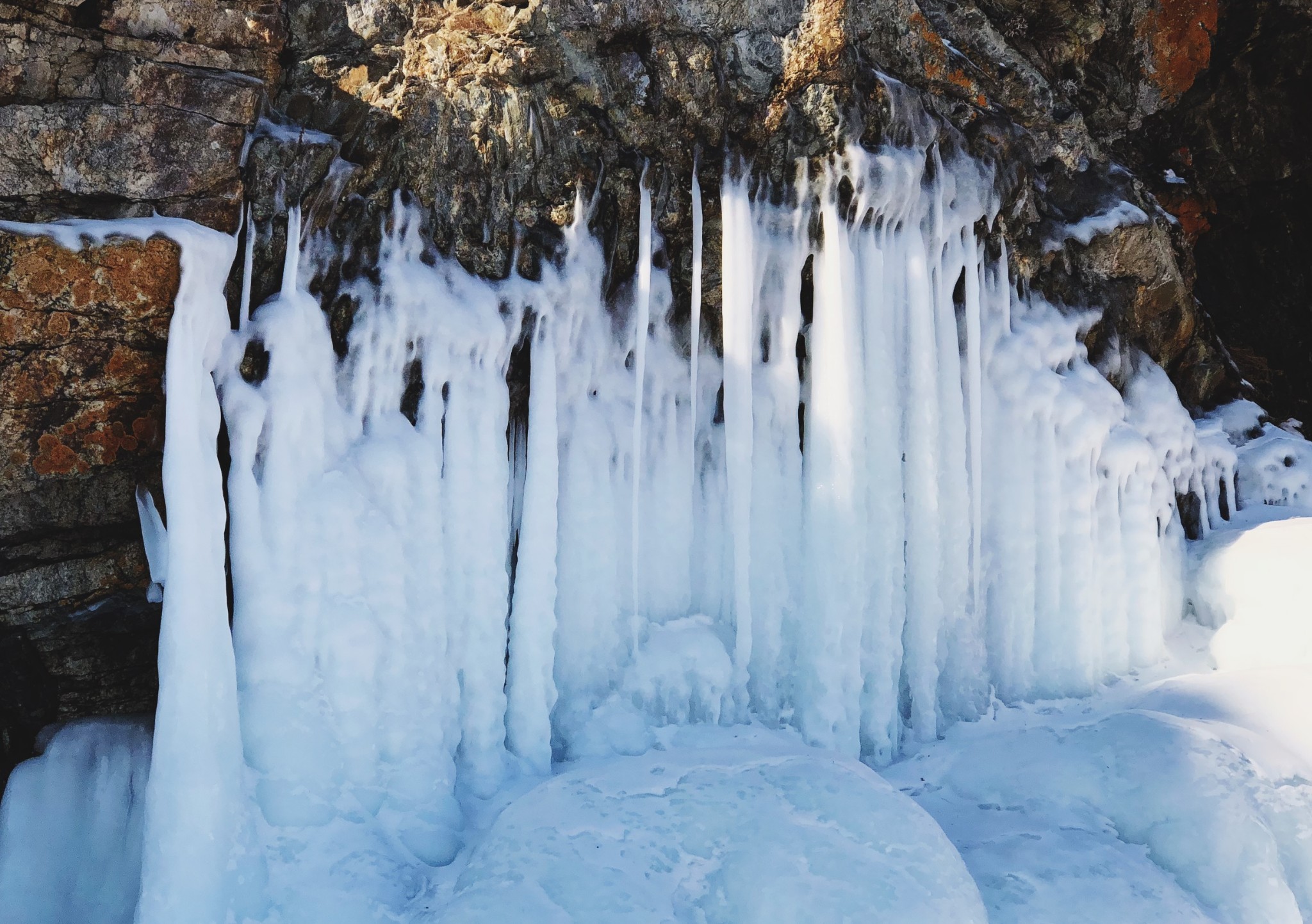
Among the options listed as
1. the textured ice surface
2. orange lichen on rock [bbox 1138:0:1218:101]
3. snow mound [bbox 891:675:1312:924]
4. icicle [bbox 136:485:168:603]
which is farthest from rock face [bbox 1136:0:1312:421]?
icicle [bbox 136:485:168:603]

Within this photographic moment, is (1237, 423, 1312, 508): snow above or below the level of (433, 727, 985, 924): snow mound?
above

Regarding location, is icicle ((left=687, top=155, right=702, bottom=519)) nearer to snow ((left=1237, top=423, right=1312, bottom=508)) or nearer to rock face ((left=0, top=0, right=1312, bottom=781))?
rock face ((left=0, top=0, right=1312, bottom=781))

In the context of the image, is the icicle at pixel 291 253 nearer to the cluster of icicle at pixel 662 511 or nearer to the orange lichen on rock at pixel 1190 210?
the cluster of icicle at pixel 662 511

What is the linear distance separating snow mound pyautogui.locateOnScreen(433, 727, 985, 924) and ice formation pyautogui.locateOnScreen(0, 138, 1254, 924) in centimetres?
Result: 60

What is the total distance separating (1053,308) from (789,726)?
10.9 ft

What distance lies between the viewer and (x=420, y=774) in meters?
4.30

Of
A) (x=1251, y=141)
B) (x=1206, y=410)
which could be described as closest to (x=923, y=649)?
(x=1206, y=410)

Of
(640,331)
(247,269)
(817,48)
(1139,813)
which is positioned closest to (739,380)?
(640,331)

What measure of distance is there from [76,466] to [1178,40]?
7.91 meters

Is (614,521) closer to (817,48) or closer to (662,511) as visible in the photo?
(662,511)

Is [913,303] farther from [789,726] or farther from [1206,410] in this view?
[1206,410]

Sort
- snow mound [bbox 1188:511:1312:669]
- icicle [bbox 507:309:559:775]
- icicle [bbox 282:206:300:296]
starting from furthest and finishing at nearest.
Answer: snow mound [bbox 1188:511:1312:669]
icicle [bbox 507:309:559:775]
icicle [bbox 282:206:300:296]

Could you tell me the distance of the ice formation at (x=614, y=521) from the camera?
392cm

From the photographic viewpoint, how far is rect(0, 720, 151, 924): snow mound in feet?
13.7
